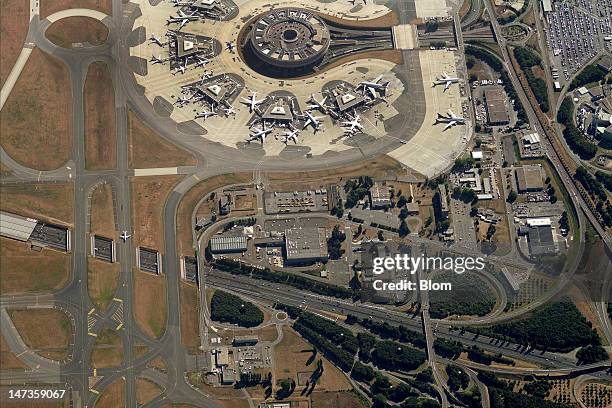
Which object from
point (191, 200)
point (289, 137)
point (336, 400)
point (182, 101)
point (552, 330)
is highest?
point (182, 101)

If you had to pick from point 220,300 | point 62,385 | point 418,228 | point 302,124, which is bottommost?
point 62,385

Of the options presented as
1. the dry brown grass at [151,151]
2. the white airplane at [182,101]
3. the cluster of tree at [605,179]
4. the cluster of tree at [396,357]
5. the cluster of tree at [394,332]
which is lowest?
the cluster of tree at [396,357]

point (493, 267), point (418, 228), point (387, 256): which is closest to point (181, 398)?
point (387, 256)

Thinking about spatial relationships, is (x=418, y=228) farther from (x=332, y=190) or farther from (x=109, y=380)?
(x=109, y=380)

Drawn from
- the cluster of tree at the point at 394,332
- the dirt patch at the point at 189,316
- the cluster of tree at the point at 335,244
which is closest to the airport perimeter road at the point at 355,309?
the cluster of tree at the point at 394,332

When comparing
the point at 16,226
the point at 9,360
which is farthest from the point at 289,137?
the point at 9,360

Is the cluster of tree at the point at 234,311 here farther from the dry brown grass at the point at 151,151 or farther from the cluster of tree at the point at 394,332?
the dry brown grass at the point at 151,151

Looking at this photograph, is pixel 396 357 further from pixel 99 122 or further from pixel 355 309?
pixel 99 122
